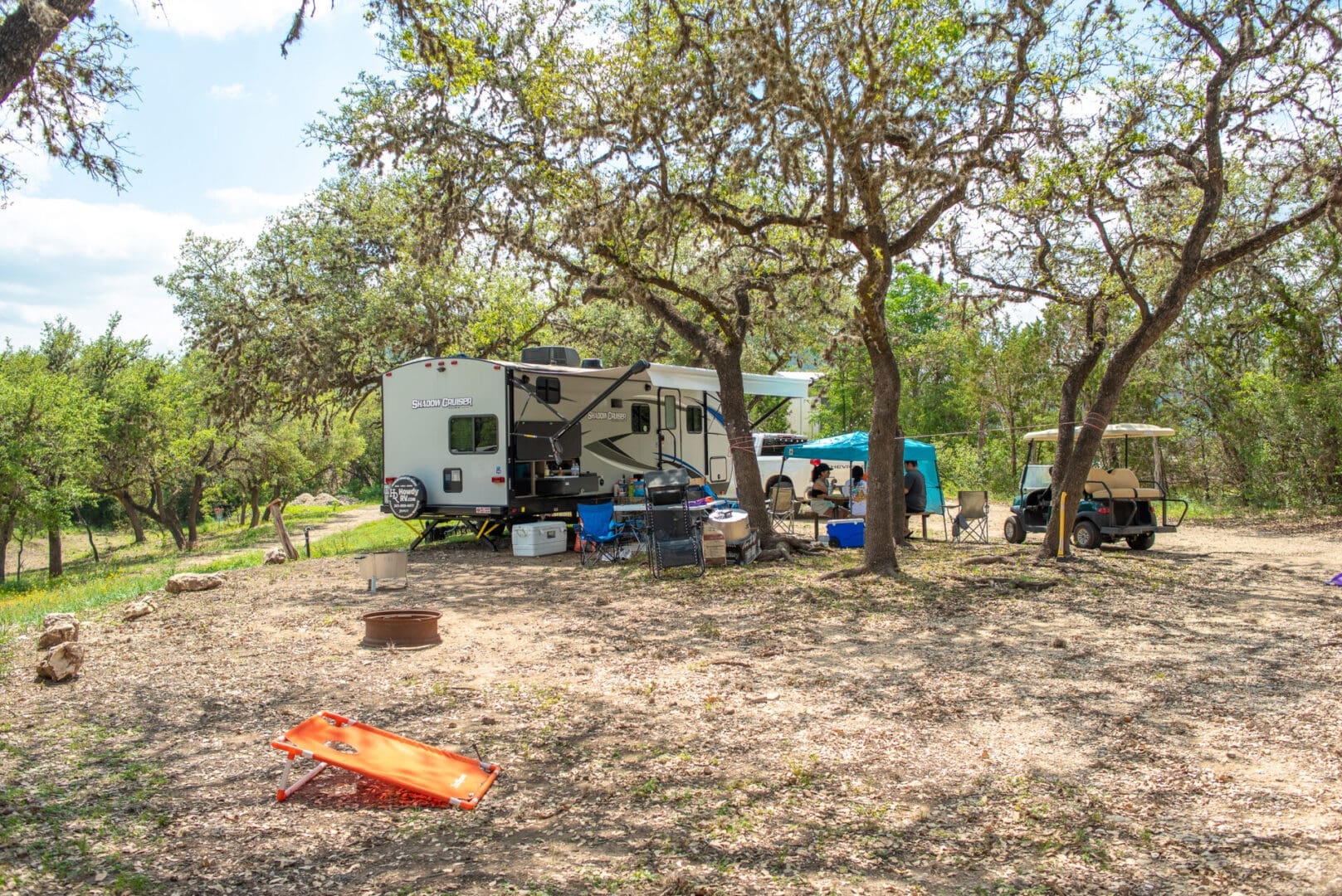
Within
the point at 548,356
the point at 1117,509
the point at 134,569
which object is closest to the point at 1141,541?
the point at 1117,509

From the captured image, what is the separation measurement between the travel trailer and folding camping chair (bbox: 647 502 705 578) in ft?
7.13

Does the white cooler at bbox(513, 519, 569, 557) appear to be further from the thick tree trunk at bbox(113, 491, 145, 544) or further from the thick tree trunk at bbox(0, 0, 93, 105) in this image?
the thick tree trunk at bbox(113, 491, 145, 544)

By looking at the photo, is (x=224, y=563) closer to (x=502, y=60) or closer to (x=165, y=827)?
(x=502, y=60)

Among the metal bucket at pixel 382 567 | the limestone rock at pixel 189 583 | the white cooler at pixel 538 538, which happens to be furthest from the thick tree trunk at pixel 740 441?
the limestone rock at pixel 189 583

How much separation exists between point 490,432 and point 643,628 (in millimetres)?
5757

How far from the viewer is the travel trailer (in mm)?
12734

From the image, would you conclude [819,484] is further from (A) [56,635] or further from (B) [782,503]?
(A) [56,635]

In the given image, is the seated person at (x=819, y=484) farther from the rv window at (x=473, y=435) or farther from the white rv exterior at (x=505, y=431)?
the rv window at (x=473, y=435)

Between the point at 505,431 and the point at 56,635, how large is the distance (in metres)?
6.63

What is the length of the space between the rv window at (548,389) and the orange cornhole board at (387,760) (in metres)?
8.92

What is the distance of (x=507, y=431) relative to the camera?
12602mm

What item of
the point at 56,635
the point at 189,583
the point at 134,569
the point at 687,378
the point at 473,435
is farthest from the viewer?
the point at 134,569

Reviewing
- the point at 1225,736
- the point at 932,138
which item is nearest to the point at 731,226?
the point at 932,138

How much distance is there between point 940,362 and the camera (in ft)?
113
